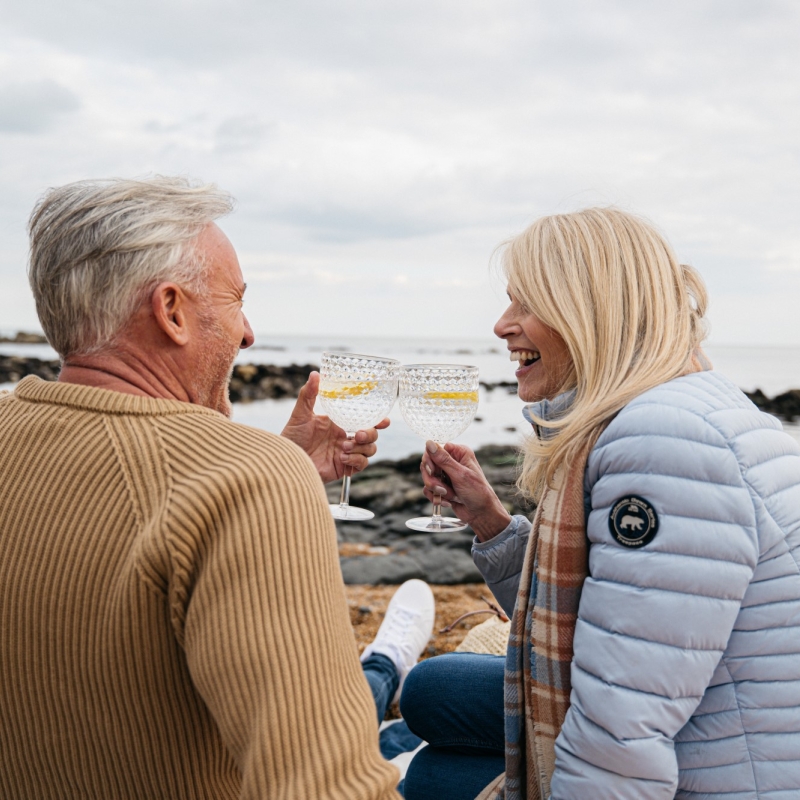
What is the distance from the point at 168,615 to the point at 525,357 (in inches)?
50.8

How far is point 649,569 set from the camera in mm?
1712

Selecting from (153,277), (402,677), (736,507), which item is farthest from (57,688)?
(402,677)

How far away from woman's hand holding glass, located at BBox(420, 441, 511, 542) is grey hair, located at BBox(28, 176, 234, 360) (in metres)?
1.17

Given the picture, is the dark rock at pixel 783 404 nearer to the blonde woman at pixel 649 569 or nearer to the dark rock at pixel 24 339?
the blonde woman at pixel 649 569

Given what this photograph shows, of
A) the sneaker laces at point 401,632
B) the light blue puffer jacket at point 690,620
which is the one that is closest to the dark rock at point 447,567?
the sneaker laces at point 401,632

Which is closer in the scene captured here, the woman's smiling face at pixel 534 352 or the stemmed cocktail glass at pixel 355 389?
the woman's smiling face at pixel 534 352

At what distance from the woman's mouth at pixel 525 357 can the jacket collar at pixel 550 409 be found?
11 cm

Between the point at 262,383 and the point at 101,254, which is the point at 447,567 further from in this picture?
the point at 262,383

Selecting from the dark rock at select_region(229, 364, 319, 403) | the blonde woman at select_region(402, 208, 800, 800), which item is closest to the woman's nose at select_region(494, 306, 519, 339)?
the blonde woman at select_region(402, 208, 800, 800)

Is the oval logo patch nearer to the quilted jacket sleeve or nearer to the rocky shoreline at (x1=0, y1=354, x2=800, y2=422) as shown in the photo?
the quilted jacket sleeve

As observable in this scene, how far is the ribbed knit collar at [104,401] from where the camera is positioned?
5.41 feet

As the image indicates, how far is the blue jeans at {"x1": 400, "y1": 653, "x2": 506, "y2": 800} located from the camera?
2.75 meters

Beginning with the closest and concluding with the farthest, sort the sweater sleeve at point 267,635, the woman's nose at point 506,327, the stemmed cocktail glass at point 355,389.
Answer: the sweater sleeve at point 267,635 → the woman's nose at point 506,327 → the stemmed cocktail glass at point 355,389

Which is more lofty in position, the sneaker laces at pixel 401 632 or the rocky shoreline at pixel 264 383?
the sneaker laces at pixel 401 632
